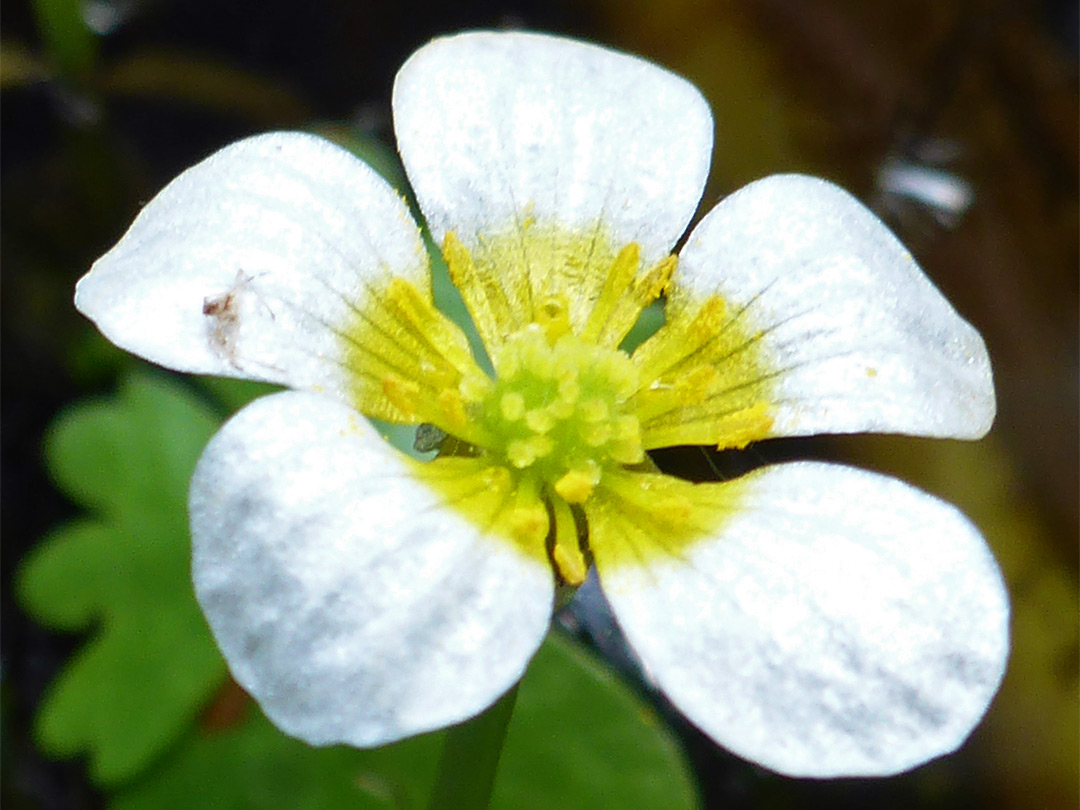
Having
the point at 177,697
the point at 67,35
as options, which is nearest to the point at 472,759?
the point at 177,697

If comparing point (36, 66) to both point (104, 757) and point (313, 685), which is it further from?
point (313, 685)

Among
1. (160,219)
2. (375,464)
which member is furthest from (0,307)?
(375,464)

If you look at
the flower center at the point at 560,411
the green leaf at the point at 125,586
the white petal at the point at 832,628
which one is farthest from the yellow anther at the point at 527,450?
the green leaf at the point at 125,586

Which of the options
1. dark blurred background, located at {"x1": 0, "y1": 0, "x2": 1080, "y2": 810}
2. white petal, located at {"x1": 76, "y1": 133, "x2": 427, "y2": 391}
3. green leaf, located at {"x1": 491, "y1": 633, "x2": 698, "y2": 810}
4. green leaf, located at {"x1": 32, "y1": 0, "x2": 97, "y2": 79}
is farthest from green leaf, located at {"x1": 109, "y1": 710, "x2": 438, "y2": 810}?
green leaf, located at {"x1": 32, "y1": 0, "x2": 97, "y2": 79}

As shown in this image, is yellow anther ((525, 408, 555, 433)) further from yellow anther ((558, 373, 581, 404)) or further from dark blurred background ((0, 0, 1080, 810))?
dark blurred background ((0, 0, 1080, 810))

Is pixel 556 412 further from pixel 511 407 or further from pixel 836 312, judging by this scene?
pixel 836 312

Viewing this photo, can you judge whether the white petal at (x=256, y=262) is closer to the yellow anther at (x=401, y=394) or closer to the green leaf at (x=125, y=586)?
the yellow anther at (x=401, y=394)
